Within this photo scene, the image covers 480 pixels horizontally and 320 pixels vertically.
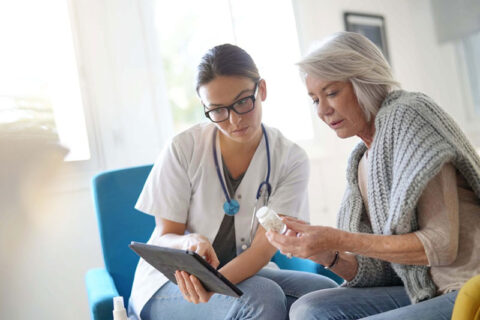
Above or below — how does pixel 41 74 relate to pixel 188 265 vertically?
above

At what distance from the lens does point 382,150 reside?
1.25m

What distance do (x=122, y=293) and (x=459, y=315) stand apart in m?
1.33

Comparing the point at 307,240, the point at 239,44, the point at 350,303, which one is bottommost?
the point at 350,303

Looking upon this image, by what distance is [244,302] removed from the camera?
140 cm

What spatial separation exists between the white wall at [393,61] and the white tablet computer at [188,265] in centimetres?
205

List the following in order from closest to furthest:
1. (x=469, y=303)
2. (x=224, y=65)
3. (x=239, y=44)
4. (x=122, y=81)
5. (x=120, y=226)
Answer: (x=469, y=303), (x=224, y=65), (x=120, y=226), (x=122, y=81), (x=239, y=44)

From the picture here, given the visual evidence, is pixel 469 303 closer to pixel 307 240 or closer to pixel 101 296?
pixel 307 240

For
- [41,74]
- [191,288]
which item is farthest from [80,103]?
[191,288]

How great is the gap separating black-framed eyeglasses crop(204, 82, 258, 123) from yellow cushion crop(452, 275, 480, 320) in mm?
877

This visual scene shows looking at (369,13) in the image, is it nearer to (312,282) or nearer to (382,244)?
(312,282)

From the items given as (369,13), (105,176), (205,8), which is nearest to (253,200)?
(105,176)

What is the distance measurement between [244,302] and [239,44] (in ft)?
6.30

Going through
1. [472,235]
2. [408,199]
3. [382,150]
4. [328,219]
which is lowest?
[328,219]

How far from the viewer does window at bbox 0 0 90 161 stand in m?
2.08
